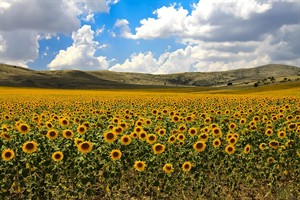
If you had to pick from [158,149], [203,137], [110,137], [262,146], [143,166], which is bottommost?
[143,166]

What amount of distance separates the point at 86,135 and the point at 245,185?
4.38 meters

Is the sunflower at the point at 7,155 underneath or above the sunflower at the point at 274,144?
above

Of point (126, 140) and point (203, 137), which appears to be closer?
point (126, 140)

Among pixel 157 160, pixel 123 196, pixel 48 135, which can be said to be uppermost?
pixel 48 135

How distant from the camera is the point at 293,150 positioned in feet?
34.2

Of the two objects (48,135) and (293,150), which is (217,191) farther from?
(48,135)

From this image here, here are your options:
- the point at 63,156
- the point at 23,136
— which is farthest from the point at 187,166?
the point at 23,136

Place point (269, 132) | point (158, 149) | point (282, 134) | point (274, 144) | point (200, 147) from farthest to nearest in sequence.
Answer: point (269, 132) < point (282, 134) < point (274, 144) < point (200, 147) < point (158, 149)

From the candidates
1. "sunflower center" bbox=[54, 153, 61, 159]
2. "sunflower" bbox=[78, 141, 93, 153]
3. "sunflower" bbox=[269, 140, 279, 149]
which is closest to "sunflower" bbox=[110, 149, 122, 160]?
"sunflower" bbox=[78, 141, 93, 153]

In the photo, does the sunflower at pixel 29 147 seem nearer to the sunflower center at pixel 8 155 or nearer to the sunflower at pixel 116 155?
the sunflower center at pixel 8 155

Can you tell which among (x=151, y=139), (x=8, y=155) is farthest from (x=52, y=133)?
(x=151, y=139)

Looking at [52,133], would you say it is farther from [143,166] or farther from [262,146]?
[262,146]

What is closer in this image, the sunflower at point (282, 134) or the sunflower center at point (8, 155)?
the sunflower center at point (8, 155)

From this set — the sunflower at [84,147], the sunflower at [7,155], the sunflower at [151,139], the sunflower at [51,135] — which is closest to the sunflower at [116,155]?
the sunflower at [84,147]
